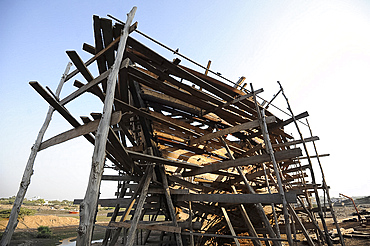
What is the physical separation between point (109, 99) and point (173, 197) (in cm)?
372

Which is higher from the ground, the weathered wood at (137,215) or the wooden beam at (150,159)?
the wooden beam at (150,159)

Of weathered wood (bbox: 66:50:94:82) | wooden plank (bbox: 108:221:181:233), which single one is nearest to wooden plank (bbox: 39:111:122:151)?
weathered wood (bbox: 66:50:94:82)

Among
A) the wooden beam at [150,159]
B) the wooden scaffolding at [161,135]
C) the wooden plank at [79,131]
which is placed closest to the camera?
the wooden plank at [79,131]

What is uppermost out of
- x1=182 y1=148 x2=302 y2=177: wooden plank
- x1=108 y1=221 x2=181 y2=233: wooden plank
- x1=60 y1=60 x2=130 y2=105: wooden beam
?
x1=60 y1=60 x2=130 y2=105: wooden beam

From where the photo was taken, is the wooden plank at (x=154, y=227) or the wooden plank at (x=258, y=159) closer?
the wooden plank at (x=258, y=159)

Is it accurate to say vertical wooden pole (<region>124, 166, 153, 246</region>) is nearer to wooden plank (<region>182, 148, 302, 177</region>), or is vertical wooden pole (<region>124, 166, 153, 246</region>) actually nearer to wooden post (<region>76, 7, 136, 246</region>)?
wooden plank (<region>182, 148, 302, 177</region>)

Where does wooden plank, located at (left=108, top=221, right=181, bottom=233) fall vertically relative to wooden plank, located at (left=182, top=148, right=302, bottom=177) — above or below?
below

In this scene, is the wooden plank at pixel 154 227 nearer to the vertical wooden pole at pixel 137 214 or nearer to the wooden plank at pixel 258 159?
the vertical wooden pole at pixel 137 214

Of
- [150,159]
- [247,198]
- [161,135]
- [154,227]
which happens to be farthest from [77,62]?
Result: [247,198]

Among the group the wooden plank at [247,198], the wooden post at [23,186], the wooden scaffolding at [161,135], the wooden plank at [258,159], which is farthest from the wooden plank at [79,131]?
the wooden plank at [247,198]

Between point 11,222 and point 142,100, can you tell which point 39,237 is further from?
point 142,100

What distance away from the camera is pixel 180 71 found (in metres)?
4.11

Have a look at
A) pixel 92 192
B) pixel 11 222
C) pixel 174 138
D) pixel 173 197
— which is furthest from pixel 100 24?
pixel 173 197

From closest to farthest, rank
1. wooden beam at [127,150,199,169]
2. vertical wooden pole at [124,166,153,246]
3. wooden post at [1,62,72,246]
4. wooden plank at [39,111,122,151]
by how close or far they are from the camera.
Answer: wooden plank at [39,111,122,151] < wooden post at [1,62,72,246] < vertical wooden pole at [124,166,153,246] < wooden beam at [127,150,199,169]
